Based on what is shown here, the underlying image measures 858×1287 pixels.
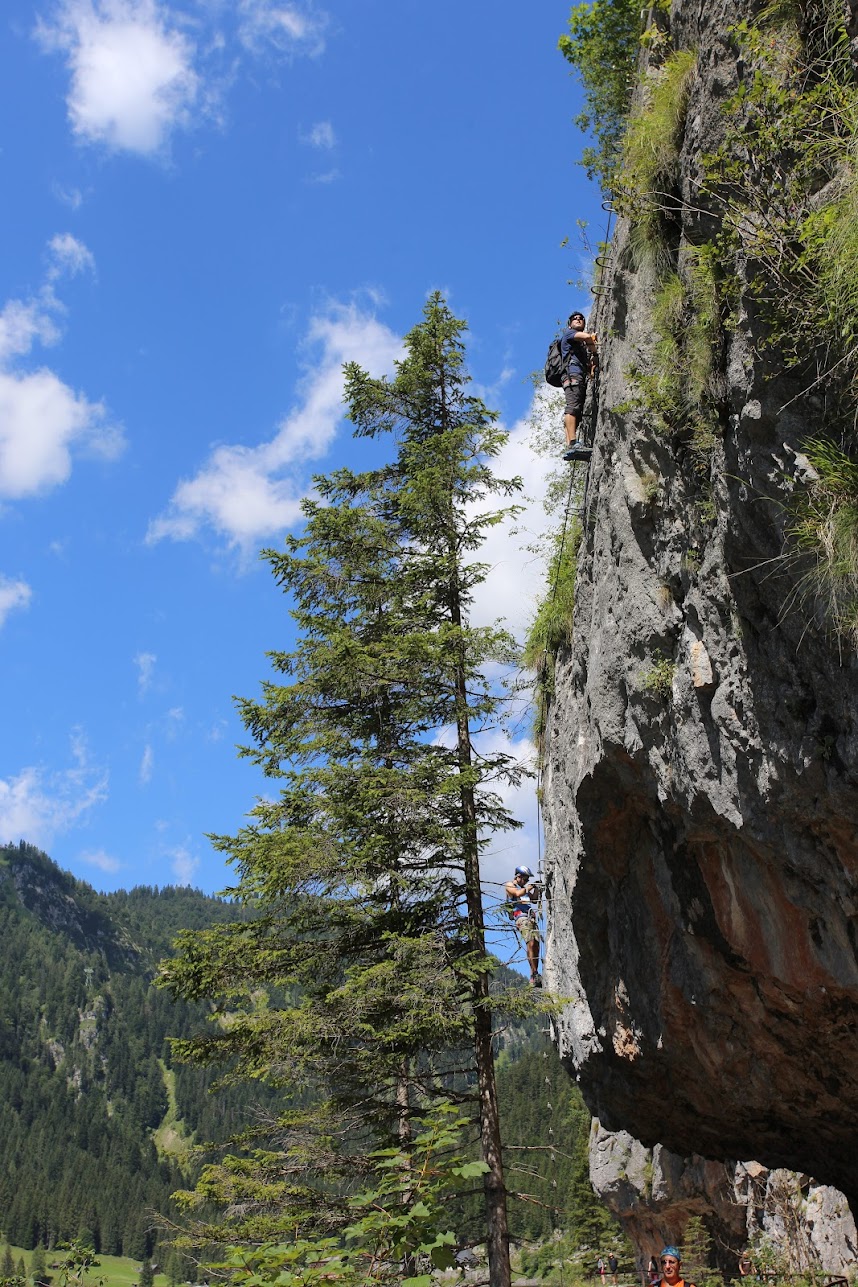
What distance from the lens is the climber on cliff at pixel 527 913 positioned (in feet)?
42.7

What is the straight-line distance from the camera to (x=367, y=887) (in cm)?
1218

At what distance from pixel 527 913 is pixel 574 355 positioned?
303 inches

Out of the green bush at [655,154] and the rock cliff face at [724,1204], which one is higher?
the green bush at [655,154]

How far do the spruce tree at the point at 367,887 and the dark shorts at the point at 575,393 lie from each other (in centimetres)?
400

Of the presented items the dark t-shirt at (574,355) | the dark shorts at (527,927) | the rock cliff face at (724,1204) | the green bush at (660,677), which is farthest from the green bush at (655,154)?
the rock cliff face at (724,1204)

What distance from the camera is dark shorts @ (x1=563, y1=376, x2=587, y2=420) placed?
982 centimetres

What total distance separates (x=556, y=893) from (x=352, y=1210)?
14.4 feet

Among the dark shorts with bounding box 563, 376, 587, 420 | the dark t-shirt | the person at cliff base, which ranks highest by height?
the dark t-shirt

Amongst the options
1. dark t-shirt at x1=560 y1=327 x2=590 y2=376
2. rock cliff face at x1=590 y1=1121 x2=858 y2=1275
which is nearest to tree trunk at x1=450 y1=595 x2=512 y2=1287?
rock cliff face at x1=590 y1=1121 x2=858 y2=1275

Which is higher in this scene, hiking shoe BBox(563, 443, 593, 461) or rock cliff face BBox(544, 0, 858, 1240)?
hiking shoe BBox(563, 443, 593, 461)

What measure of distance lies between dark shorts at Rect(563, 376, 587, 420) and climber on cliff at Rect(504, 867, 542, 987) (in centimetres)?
645

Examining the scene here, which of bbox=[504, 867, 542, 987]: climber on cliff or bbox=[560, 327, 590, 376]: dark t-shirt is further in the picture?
bbox=[504, 867, 542, 987]: climber on cliff

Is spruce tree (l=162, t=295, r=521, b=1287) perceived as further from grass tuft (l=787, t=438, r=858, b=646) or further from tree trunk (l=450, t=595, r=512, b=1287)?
grass tuft (l=787, t=438, r=858, b=646)

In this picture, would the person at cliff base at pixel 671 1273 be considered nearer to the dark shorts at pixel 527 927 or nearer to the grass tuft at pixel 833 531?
the dark shorts at pixel 527 927
